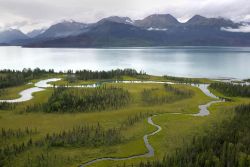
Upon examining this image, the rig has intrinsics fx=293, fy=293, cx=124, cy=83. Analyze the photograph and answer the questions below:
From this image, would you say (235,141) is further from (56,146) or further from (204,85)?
(204,85)

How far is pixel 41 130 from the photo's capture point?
9850 cm

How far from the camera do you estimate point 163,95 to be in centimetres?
14775

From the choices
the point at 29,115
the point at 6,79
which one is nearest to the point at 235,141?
the point at 29,115

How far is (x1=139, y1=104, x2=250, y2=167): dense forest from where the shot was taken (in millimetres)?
64188

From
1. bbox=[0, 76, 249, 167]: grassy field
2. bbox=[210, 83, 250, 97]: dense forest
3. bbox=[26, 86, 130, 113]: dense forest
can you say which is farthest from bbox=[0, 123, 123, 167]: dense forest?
bbox=[210, 83, 250, 97]: dense forest

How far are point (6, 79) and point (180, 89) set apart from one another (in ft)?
354

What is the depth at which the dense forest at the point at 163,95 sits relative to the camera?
456ft

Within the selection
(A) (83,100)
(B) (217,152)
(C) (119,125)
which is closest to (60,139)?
(C) (119,125)

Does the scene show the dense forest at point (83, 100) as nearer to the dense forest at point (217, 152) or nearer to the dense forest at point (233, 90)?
the dense forest at point (233, 90)

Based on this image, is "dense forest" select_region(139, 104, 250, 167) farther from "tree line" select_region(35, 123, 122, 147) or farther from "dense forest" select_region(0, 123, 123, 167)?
"dense forest" select_region(0, 123, 123, 167)

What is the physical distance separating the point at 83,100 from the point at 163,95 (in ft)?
136

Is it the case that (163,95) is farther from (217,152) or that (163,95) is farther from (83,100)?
(217,152)

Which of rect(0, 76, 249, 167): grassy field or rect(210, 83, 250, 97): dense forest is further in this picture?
rect(210, 83, 250, 97): dense forest

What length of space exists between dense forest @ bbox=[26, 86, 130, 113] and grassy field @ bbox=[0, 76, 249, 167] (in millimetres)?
3870
